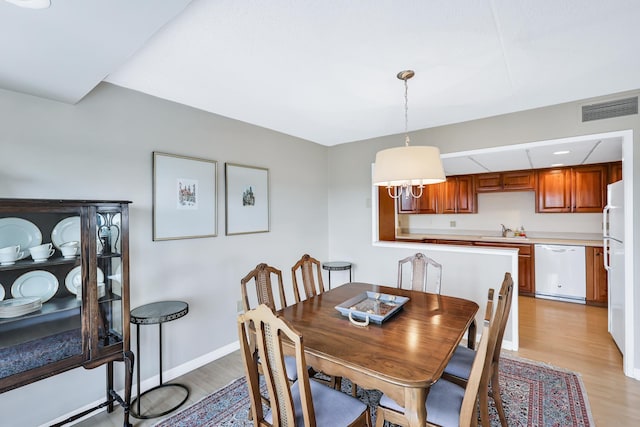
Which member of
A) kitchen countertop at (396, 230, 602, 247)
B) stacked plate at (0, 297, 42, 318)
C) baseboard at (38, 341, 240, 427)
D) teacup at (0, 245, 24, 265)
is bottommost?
baseboard at (38, 341, 240, 427)

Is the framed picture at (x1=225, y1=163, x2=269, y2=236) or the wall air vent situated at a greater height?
the wall air vent

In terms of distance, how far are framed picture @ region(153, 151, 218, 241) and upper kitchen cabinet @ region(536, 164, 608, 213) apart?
197 inches

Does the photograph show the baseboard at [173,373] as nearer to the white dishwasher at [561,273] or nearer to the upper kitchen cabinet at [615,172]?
the white dishwasher at [561,273]

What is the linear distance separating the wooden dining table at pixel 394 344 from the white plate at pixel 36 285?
146 centimetres

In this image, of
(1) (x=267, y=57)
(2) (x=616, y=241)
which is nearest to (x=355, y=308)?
(1) (x=267, y=57)

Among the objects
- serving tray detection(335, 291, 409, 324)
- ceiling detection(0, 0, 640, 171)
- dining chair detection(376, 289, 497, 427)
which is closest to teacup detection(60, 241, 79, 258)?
ceiling detection(0, 0, 640, 171)

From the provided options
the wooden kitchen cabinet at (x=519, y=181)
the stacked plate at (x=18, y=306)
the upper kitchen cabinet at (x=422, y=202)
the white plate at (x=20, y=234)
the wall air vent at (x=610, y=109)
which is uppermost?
the wall air vent at (x=610, y=109)

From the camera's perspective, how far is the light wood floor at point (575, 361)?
210 cm

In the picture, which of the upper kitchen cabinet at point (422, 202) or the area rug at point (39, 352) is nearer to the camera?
the area rug at point (39, 352)

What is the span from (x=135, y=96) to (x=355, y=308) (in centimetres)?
238

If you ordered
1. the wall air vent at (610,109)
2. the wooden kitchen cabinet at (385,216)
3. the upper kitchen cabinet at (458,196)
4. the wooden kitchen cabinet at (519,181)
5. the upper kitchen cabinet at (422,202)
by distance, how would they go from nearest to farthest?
the wall air vent at (610,109)
the wooden kitchen cabinet at (385,216)
the wooden kitchen cabinet at (519,181)
the upper kitchen cabinet at (458,196)
the upper kitchen cabinet at (422,202)

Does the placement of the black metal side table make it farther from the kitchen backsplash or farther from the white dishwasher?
the kitchen backsplash

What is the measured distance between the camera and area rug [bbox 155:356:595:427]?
2.03m

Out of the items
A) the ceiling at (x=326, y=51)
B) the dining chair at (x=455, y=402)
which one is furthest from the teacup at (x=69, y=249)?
the dining chair at (x=455, y=402)
